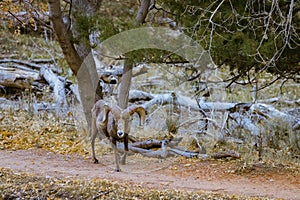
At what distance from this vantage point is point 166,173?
17.2 ft

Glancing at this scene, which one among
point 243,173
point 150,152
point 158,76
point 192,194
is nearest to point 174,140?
point 150,152

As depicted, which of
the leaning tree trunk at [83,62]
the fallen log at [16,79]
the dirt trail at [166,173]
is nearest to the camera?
the dirt trail at [166,173]

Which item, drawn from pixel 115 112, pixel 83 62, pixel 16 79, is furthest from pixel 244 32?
pixel 16 79

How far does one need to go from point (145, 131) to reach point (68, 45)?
2.08m

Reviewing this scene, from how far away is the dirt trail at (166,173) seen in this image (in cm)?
452

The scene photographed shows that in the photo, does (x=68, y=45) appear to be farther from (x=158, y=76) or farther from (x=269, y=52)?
(x=158, y=76)

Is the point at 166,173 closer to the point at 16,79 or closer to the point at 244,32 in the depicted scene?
the point at 244,32

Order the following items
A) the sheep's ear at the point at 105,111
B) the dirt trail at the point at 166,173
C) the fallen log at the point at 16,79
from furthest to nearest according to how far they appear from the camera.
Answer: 1. the fallen log at the point at 16,79
2. the sheep's ear at the point at 105,111
3. the dirt trail at the point at 166,173

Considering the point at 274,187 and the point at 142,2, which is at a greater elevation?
the point at 142,2

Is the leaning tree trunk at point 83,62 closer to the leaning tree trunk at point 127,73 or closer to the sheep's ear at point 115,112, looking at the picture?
the leaning tree trunk at point 127,73

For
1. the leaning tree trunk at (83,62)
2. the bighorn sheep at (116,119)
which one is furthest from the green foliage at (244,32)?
the leaning tree trunk at (83,62)

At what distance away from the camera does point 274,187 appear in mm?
4668

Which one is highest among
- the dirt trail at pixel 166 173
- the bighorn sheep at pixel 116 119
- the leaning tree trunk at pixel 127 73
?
the leaning tree trunk at pixel 127 73

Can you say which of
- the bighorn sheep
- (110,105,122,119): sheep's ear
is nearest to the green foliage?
the bighorn sheep
